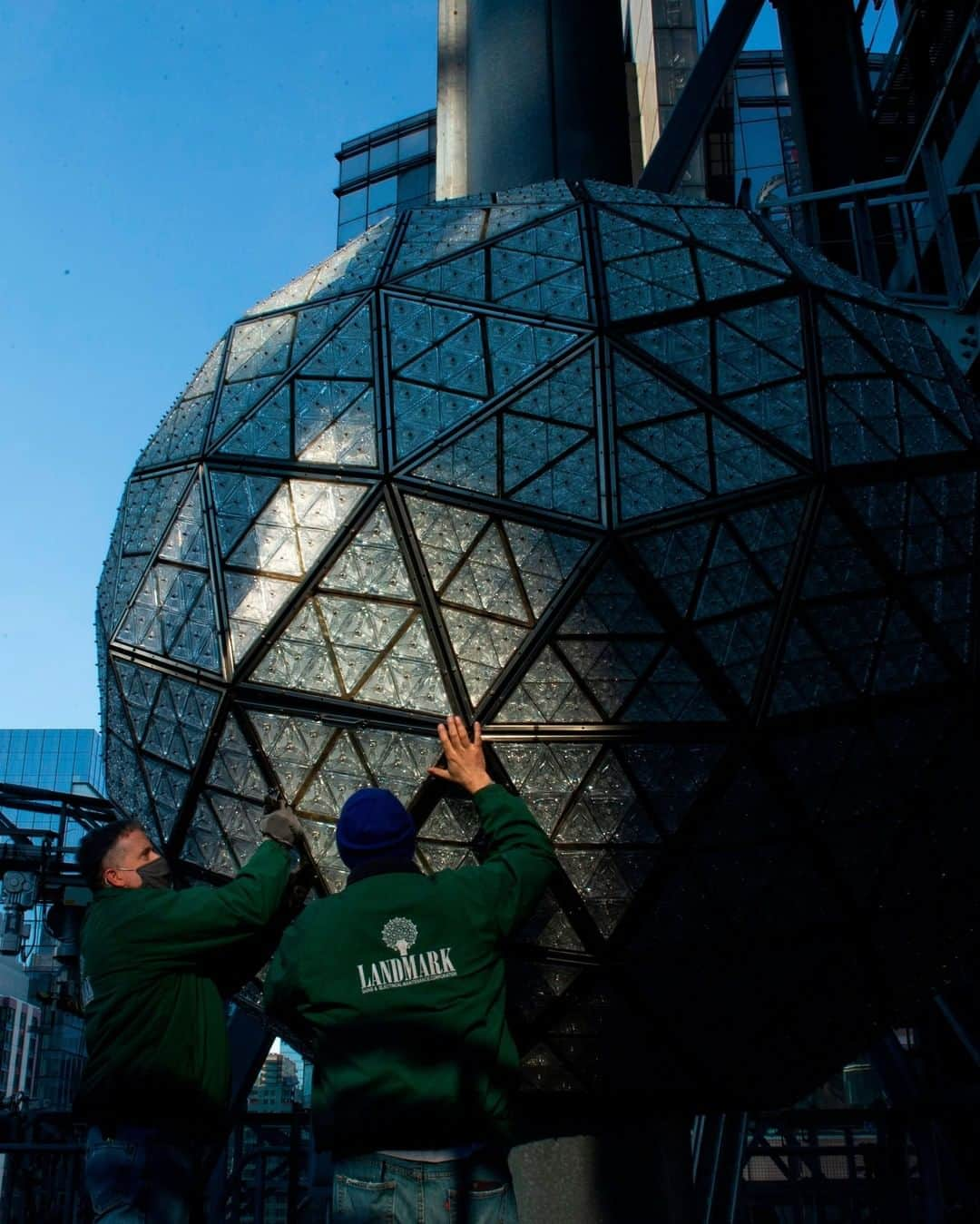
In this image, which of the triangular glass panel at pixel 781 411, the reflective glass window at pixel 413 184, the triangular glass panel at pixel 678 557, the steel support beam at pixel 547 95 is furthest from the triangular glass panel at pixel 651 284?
the reflective glass window at pixel 413 184

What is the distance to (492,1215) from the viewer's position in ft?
8.49

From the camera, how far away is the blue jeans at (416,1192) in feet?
8.30

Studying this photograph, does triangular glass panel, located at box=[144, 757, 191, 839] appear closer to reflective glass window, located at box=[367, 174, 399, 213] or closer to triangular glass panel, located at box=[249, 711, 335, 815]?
triangular glass panel, located at box=[249, 711, 335, 815]

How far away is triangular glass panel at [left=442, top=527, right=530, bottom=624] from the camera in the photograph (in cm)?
359

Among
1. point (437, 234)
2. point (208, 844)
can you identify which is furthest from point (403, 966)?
point (437, 234)

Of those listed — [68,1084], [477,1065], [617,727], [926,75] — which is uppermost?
[926,75]

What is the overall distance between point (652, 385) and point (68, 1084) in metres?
27.6

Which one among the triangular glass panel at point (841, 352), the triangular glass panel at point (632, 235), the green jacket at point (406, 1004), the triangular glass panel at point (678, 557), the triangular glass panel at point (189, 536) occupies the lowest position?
the green jacket at point (406, 1004)

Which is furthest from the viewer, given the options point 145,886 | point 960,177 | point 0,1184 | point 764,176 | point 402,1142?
point 764,176

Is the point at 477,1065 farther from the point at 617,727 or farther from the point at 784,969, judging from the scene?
the point at 784,969

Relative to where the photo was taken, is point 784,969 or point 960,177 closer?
point 784,969

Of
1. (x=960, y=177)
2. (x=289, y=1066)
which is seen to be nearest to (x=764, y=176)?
(x=960, y=177)

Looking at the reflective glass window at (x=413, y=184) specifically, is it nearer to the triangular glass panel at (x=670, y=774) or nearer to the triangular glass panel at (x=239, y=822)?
the triangular glass panel at (x=239, y=822)

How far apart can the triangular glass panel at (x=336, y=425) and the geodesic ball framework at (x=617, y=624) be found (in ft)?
0.04
